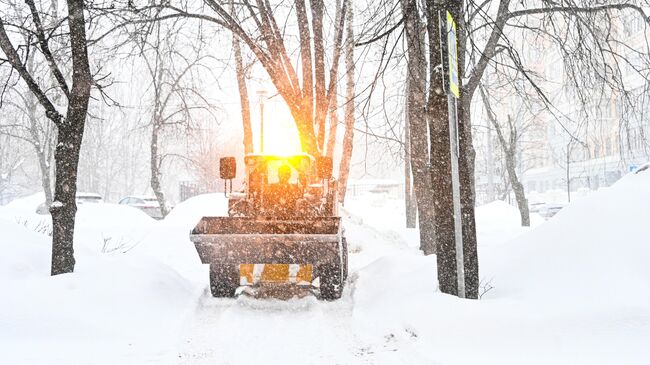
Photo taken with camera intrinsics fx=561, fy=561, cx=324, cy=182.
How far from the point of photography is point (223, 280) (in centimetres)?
795

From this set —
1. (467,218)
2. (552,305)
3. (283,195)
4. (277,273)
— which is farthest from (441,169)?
(277,273)

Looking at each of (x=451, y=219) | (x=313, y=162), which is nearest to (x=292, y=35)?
(x=313, y=162)

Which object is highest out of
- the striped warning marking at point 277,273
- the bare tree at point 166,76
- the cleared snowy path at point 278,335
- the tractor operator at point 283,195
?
the bare tree at point 166,76

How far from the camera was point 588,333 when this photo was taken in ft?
14.5

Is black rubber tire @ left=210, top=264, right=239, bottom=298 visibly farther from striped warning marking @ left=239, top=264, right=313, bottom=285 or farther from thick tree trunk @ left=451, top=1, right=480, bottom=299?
thick tree trunk @ left=451, top=1, right=480, bottom=299

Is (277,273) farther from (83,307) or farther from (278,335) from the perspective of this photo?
(83,307)

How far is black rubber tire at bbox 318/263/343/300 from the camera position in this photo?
25.1ft

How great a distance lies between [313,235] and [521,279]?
2549 millimetres

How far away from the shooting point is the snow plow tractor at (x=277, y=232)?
7.26 m

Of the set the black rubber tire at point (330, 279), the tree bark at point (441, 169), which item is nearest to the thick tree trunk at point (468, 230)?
the tree bark at point (441, 169)

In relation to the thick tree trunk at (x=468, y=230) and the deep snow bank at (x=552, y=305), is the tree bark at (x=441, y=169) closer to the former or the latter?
the thick tree trunk at (x=468, y=230)

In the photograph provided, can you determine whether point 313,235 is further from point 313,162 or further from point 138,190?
point 138,190

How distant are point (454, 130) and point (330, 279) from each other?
3099 millimetres

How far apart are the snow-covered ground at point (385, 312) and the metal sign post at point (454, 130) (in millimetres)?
377
